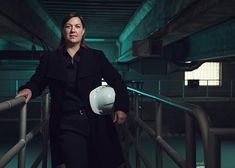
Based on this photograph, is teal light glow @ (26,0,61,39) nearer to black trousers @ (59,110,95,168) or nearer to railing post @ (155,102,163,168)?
black trousers @ (59,110,95,168)

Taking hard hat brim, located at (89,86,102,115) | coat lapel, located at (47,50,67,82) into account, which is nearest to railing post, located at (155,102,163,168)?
hard hat brim, located at (89,86,102,115)

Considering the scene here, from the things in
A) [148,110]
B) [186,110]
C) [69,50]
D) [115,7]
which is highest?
[115,7]

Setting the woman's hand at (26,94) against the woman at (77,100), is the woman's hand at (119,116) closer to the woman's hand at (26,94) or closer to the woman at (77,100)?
the woman at (77,100)

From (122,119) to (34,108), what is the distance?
7.94 m

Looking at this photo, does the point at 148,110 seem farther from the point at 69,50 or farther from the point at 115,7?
the point at 69,50

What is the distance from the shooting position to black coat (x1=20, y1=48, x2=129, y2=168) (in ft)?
8.10

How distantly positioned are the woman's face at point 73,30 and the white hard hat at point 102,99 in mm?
438

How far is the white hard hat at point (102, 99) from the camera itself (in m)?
2.44

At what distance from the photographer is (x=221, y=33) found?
510cm

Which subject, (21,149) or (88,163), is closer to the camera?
(21,149)

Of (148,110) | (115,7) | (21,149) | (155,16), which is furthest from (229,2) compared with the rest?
(148,110)

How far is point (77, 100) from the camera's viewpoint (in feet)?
8.05

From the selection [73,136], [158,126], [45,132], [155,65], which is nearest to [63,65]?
[73,136]

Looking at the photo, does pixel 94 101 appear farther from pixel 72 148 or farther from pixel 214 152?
pixel 214 152
